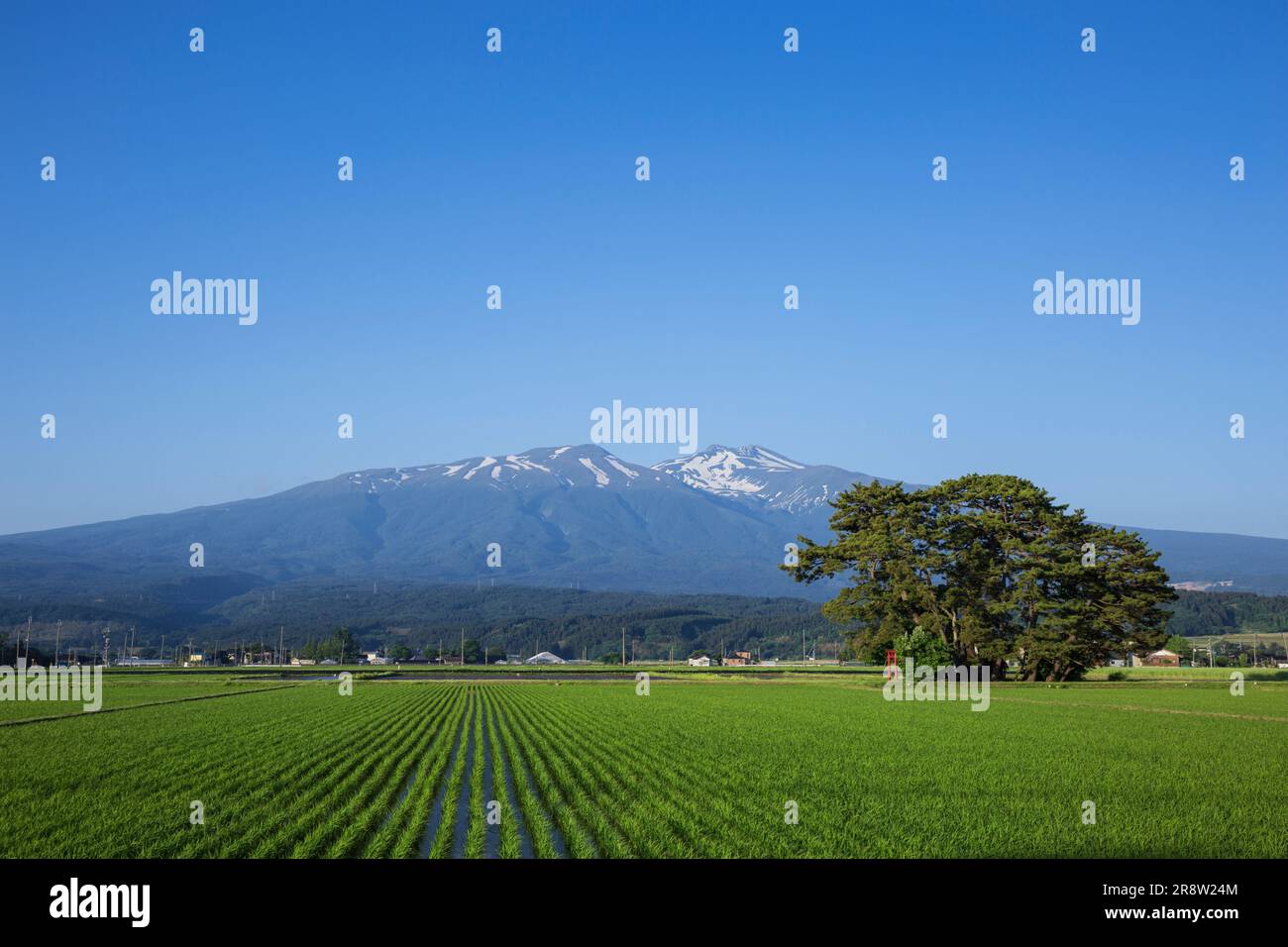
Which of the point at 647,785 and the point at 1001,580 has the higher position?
the point at 1001,580

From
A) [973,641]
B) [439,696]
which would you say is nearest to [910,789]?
[439,696]

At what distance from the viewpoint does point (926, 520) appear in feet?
214

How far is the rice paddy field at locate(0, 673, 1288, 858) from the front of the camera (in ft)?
43.4

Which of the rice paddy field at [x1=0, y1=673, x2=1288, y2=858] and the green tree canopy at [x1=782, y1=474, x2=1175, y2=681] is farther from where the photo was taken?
the green tree canopy at [x1=782, y1=474, x2=1175, y2=681]

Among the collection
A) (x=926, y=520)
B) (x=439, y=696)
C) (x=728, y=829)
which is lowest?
(x=439, y=696)

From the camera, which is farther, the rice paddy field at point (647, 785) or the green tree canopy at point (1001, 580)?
the green tree canopy at point (1001, 580)

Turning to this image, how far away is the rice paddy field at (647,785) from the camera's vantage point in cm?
1322

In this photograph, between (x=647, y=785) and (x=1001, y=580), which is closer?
(x=647, y=785)

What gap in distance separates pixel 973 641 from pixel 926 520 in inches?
316

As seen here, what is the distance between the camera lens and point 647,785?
727 inches
